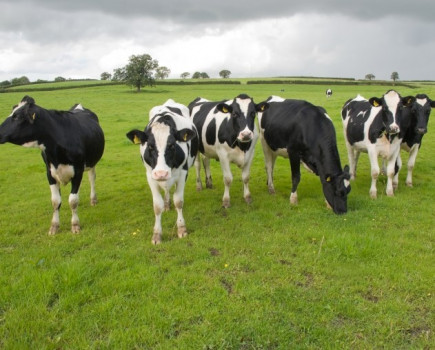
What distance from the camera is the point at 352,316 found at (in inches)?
181

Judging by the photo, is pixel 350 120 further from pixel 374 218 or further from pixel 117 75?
pixel 117 75

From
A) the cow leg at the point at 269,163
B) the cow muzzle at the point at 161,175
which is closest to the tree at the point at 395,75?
the cow leg at the point at 269,163

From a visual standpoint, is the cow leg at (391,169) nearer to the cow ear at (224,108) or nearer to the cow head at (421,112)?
the cow head at (421,112)

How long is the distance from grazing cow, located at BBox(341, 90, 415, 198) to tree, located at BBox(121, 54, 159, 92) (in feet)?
185

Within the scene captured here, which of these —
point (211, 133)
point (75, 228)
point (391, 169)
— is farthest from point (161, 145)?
point (391, 169)

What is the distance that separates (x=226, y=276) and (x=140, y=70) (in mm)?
62470

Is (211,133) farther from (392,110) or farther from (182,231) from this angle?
(392,110)

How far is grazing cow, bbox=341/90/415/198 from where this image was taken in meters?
8.80

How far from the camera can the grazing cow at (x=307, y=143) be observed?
7973mm

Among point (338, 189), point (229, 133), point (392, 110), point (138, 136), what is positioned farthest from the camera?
point (392, 110)

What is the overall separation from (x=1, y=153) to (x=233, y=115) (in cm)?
1409

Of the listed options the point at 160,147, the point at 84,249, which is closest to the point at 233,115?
the point at 160,147

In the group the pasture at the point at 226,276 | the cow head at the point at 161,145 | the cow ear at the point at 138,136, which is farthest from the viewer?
the cow ear at the point at 138,136

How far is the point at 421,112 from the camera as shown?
9.48 metres
